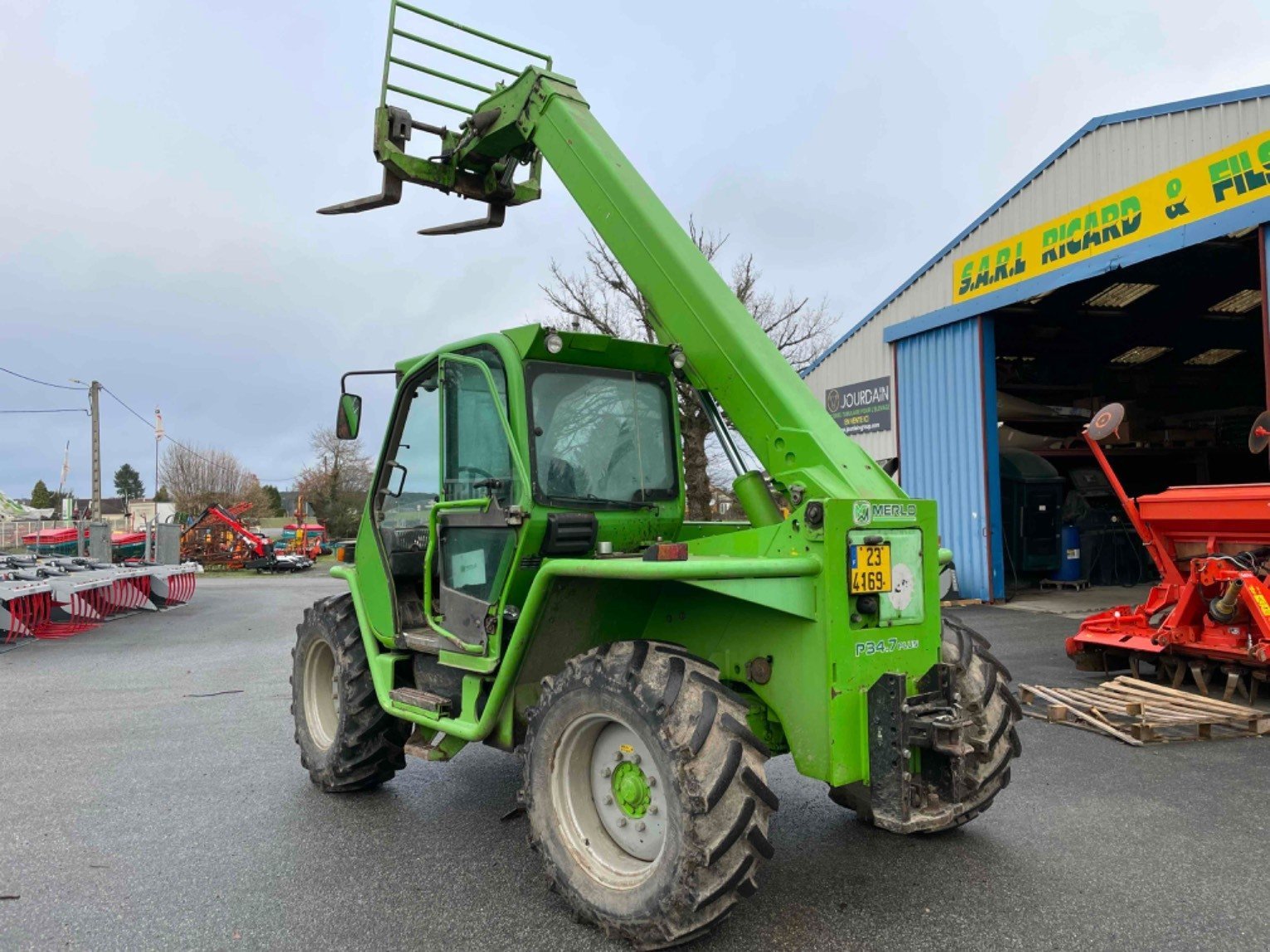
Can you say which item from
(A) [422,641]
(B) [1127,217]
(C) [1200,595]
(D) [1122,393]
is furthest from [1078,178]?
(A) [422,641]

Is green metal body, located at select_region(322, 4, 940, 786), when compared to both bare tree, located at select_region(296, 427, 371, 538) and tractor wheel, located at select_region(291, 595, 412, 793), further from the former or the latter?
bare tree, located at select_region(296, 427, 371, 538)

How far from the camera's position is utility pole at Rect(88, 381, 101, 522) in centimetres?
3072

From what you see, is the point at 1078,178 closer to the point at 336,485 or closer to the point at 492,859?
the point at 492,859

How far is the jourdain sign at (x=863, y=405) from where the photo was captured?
15.8 meters

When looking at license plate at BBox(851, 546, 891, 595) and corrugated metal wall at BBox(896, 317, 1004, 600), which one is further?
corrugated metal wall at BBox(896, 317, 1004, 600)

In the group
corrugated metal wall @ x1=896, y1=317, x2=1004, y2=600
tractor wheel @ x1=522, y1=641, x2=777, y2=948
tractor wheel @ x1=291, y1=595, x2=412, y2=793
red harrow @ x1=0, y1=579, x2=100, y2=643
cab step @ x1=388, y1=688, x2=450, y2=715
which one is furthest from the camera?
corrugated metal wall @ x1=896, y1=317, x2=1004, y2=600

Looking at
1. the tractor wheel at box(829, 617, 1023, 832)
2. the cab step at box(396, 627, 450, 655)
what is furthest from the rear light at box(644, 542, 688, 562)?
the cab step at box(396, 627, 450, 655)

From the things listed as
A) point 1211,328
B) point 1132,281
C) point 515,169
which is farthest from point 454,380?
point 1211,328

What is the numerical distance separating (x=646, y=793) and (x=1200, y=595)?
5.88 meters

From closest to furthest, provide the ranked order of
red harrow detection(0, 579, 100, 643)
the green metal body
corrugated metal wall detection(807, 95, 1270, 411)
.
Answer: the green metal body < corrugated metal wall detection(807, 95, 1270, 411) < red harrow detection(0, 579, 100, 643)

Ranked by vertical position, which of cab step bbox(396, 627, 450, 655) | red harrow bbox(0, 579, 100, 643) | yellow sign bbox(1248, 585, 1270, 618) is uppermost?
cab step bbox(396, 627, 450, 655)

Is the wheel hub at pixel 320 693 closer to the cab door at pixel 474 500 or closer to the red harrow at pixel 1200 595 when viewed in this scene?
the cab door at pixel 474 500

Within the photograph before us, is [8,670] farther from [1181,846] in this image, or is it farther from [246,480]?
[246,480]

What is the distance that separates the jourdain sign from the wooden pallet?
8823 mm
